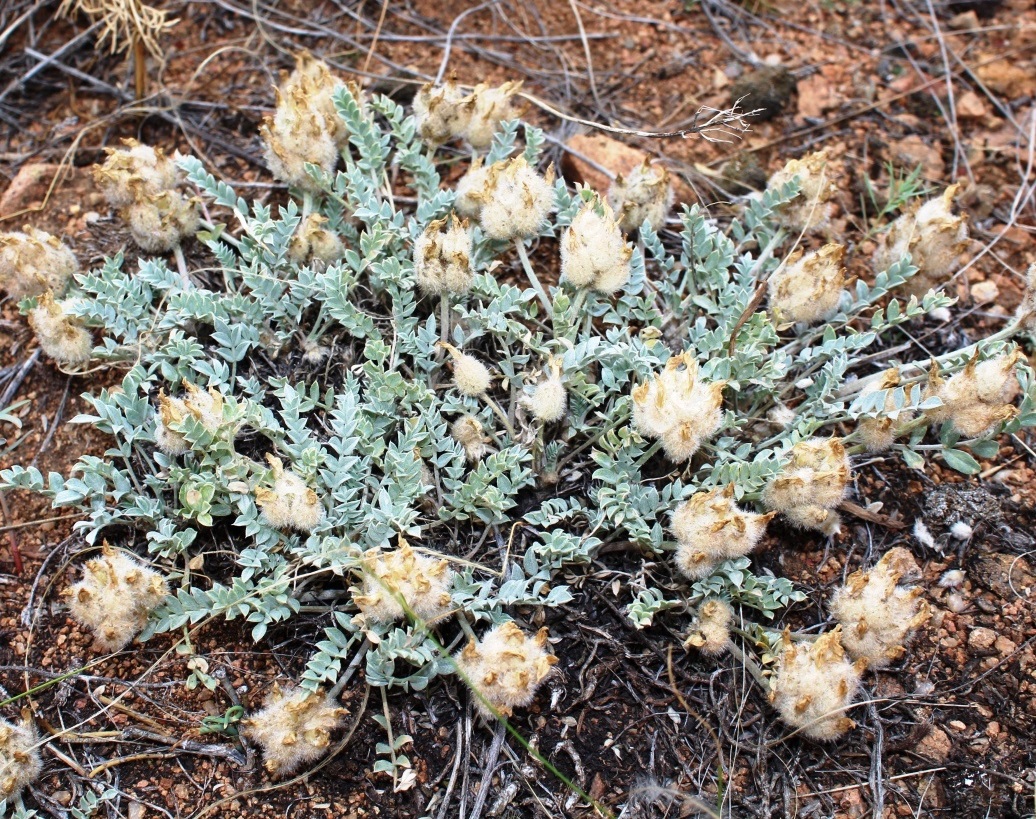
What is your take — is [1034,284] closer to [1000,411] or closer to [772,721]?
[1000,411]

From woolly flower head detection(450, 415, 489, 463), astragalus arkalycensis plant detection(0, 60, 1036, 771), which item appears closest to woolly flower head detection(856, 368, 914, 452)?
astragalus arkalycensis plant detection(0, 60, 1036, 771)

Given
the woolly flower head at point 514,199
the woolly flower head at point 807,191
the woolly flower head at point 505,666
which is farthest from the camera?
the woolly flower head at point 807,191

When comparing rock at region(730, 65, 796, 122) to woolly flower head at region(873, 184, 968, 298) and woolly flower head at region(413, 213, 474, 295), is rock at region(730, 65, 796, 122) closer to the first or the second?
woolly flower head at region(873, 184, 968, 298)

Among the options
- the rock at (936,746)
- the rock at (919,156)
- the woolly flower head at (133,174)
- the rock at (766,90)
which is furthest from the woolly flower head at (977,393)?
the woolly flower head at (133,174)

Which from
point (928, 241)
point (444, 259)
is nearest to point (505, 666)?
point (444, 259)

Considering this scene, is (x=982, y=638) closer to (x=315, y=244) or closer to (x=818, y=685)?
(x=818, y=685)

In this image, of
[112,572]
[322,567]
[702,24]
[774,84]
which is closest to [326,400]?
[322,567]

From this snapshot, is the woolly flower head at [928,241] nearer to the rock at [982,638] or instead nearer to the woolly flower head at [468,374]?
the rock at [982,638]
